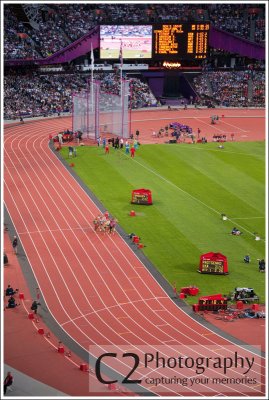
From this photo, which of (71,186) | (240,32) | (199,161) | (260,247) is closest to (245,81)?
(240,32)

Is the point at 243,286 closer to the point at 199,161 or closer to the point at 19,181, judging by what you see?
the point at 19,181

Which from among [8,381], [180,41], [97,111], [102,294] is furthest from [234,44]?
[8,381]

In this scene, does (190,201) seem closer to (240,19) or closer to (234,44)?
(234,44)

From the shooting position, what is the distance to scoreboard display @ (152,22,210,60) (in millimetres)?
98062

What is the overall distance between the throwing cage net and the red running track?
1794 cm

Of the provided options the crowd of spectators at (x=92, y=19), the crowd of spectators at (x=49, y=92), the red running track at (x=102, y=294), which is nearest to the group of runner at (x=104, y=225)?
the red running track at (x=102, y=294)

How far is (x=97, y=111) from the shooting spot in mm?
76312

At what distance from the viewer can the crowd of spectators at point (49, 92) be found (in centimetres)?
9162

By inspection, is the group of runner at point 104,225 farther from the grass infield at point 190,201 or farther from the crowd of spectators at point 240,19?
the crowd of spectators at point 240,19

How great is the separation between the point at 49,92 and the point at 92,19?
14152 millimetres

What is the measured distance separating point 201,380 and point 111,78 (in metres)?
73.4

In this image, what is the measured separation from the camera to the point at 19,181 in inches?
2426

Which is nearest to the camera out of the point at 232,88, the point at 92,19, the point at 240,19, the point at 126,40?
the point at 126,40

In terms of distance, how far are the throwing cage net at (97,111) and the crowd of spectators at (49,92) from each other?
1015 cm
